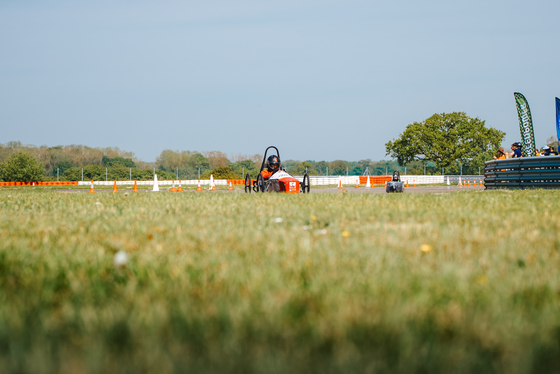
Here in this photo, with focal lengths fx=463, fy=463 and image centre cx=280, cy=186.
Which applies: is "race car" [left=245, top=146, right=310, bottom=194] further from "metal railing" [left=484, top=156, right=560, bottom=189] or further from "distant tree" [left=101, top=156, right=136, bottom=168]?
"distant tree" [left=101, top=156, right=136, bottom=168]

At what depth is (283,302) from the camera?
2219 mm

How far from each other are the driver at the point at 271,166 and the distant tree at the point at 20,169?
73.4 meters

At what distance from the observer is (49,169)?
113m

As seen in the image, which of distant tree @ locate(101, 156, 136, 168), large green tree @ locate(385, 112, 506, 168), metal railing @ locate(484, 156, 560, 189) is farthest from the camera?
distant tree @ locate(101, 156, 136, 168)

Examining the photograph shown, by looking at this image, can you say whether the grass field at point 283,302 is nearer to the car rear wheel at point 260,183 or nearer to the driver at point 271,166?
the driver at point 271,166

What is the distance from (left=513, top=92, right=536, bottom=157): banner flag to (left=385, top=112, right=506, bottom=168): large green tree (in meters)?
52.3

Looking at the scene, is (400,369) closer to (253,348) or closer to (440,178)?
(253,348)

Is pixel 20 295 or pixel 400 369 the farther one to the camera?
pixel 20 295

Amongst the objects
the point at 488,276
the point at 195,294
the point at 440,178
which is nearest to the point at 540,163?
the point at 488,276

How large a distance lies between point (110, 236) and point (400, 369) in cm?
353

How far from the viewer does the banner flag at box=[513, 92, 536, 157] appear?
20.2 metres

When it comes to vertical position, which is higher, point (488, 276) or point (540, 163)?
point (540, 163)

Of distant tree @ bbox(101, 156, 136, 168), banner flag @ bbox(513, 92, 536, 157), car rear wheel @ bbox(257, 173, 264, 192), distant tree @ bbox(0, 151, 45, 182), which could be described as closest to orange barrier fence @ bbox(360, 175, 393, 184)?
banner flag @ bbox(513, 92, 536, 157)

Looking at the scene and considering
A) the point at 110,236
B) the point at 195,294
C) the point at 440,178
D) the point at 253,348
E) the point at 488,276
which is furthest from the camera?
the point at 440,178
